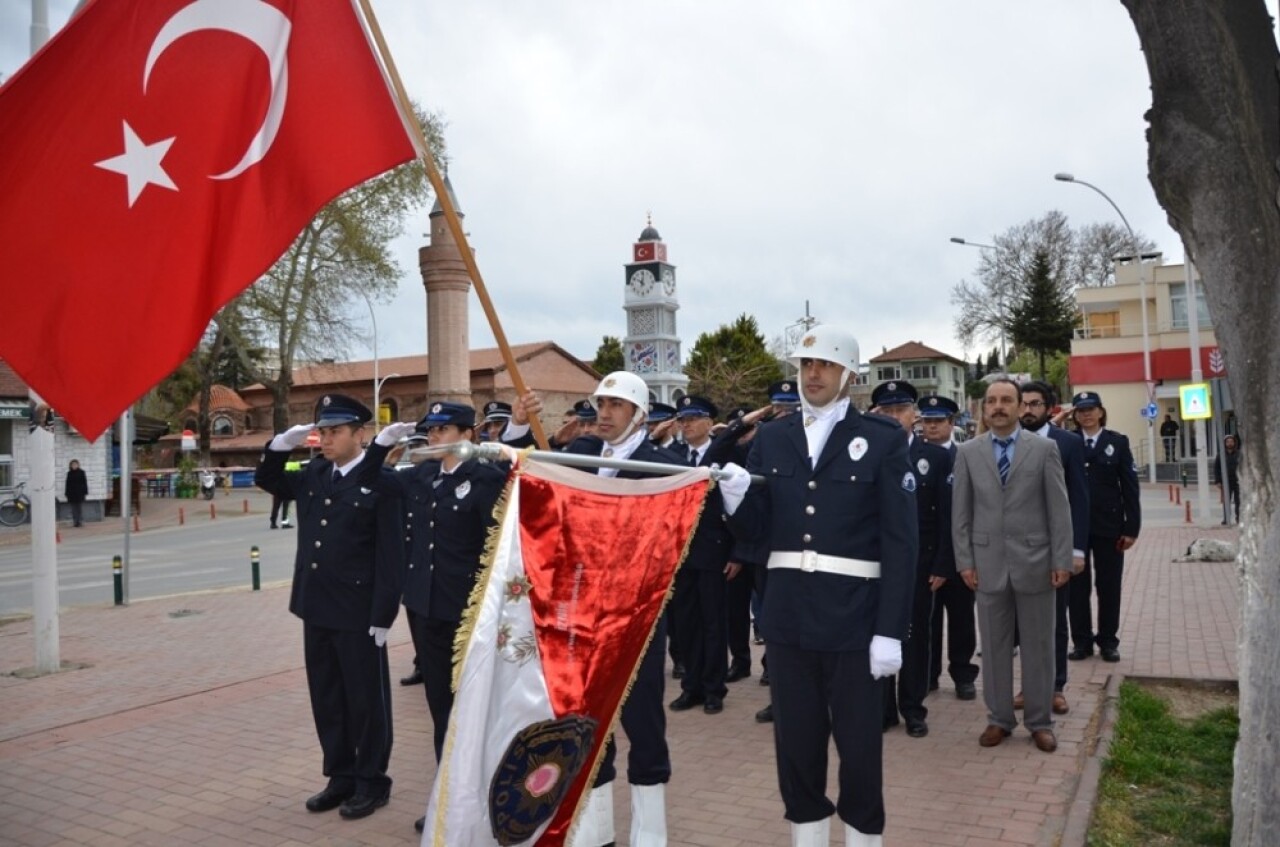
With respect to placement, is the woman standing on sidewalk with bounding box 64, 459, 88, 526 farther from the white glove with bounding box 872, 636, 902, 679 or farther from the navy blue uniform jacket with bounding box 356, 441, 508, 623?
the white glove with bounding box 872, 636, 902, 679

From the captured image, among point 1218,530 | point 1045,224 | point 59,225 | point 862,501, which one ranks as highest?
point 1045,224

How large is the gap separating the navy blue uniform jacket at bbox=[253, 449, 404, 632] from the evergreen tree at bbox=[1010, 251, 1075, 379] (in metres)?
60.0

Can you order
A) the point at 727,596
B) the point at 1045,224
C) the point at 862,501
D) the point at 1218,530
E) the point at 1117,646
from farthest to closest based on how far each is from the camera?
the point at 1045,224, the point at 1218,530, the point at 1117,646, the point at 727,596, the point at 862,501

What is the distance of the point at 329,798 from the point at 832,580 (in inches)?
131

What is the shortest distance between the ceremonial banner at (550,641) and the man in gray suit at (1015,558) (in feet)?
9.39

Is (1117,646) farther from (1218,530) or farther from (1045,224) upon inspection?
(1045,224)

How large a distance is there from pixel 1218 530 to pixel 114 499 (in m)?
33.2

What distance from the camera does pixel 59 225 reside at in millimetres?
4258

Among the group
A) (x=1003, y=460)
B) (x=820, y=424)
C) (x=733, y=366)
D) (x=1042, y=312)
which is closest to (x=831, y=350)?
(x=820, y=424)

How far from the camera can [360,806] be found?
215 inches

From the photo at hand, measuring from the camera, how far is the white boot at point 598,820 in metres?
4.61

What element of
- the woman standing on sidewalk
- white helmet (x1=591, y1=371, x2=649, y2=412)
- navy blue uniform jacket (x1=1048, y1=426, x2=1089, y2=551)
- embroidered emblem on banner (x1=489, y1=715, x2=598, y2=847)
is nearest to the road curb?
navy blue uniform jacket (x1=1048, y1=426, x2=1089, y2=551)

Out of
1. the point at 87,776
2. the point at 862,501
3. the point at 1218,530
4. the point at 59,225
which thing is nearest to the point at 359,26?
the point at 59,225

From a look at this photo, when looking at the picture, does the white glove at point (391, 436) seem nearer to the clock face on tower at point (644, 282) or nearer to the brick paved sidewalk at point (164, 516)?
the brick paved sidewalk at point (164, 516)
